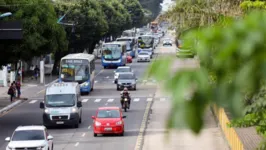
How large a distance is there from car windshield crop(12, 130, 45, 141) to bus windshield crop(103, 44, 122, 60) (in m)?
55.6

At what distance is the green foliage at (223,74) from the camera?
232 cm

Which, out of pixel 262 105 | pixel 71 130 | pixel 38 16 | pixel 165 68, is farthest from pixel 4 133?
pixel 165 68

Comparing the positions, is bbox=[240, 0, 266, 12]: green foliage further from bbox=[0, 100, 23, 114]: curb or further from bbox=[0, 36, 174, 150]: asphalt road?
bbox=[0, 100, 23, 114]: curb

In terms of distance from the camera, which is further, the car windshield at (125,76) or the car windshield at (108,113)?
the car windshield at (125,76)

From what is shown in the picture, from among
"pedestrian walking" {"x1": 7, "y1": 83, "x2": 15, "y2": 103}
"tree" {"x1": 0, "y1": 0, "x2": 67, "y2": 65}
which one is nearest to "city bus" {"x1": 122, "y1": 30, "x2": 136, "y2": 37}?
"tree" {"x1": 0, "y1": 0, "x2": 67, "y2": 65}

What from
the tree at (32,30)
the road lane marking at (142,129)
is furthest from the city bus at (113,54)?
the road lane marking at (142,129)

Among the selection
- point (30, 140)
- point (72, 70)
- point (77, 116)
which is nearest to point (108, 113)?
point (77, 116)

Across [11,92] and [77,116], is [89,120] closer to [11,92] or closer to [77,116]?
[77,116]

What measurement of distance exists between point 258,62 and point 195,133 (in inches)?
12.4

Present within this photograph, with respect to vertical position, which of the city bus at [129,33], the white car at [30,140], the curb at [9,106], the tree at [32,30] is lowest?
the city bus at [129,33]

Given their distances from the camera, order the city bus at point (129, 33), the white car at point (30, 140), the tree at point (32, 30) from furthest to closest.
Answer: the city bus at point (129, 33) < the tree at point (32, 30) < the white car at point (30, 140)

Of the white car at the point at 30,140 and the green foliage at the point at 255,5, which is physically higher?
the green foliage at the point at 255,5

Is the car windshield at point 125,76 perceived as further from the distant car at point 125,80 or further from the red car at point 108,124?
the red car at point 108,124

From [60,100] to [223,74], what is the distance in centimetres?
3409
